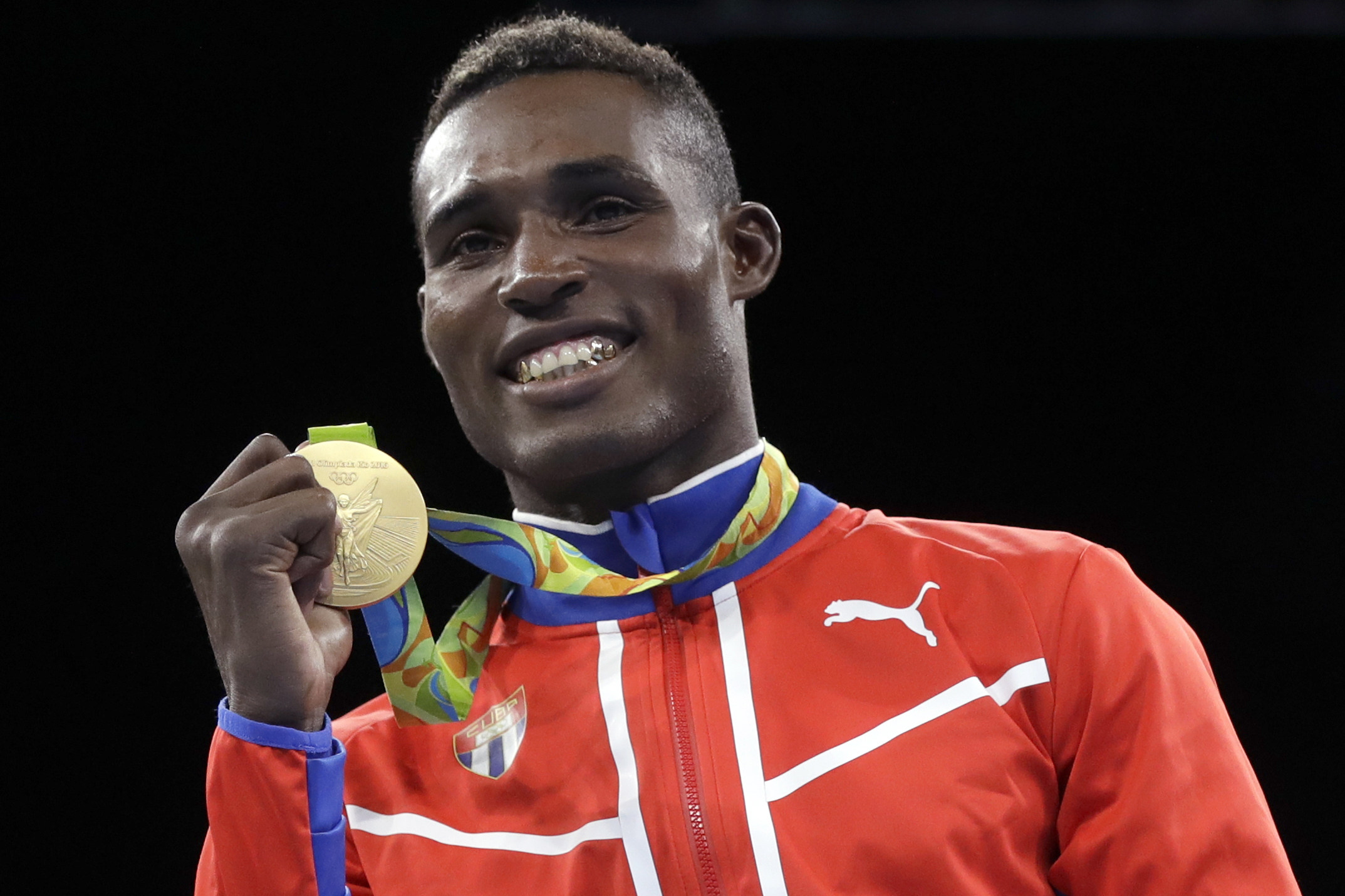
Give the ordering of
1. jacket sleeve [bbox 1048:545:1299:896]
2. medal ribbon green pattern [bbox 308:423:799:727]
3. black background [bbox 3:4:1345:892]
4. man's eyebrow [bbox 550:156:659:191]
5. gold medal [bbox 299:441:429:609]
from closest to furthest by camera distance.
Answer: jacket sleeve [bbox 1048:545:1299:896] < gold medal [bbox 299:441:429:609] < medal ribbon green pattern [bbox 308:423:799:727] < man's eyebrow [bbox 550:156:659:191] < black background [bbox 3:4:1345:892]

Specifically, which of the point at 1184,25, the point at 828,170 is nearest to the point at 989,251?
the point at 828,170

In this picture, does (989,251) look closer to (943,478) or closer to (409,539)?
(943,478)

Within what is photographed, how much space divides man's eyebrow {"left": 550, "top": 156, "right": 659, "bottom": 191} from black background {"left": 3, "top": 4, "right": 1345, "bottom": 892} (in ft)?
4.37

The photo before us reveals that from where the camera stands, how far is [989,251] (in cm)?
309

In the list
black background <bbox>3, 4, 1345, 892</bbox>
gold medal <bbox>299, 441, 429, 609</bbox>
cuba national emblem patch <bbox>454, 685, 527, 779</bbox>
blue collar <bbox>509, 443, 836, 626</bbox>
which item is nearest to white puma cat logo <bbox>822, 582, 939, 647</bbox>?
blue collar <bbox>509, 443, 836, 626</bbox>

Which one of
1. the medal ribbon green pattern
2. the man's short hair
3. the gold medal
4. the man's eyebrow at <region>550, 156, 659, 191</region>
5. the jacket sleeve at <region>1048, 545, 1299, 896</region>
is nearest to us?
the jacket sleeve at <region>1048, 545, 1299, 896</region>

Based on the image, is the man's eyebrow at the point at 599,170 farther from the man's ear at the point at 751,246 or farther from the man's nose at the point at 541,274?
the man's ear at the point at 751,246

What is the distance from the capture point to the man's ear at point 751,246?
195 centimetres

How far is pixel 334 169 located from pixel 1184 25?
185 cm

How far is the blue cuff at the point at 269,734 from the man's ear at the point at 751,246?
867 millimetres

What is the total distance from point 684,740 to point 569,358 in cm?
48

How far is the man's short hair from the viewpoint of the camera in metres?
1.89

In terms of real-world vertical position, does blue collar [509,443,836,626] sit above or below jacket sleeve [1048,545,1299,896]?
above

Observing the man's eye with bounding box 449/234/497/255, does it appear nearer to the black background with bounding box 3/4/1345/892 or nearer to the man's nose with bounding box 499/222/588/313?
the man's nose with bounding box 499/222/588/313
